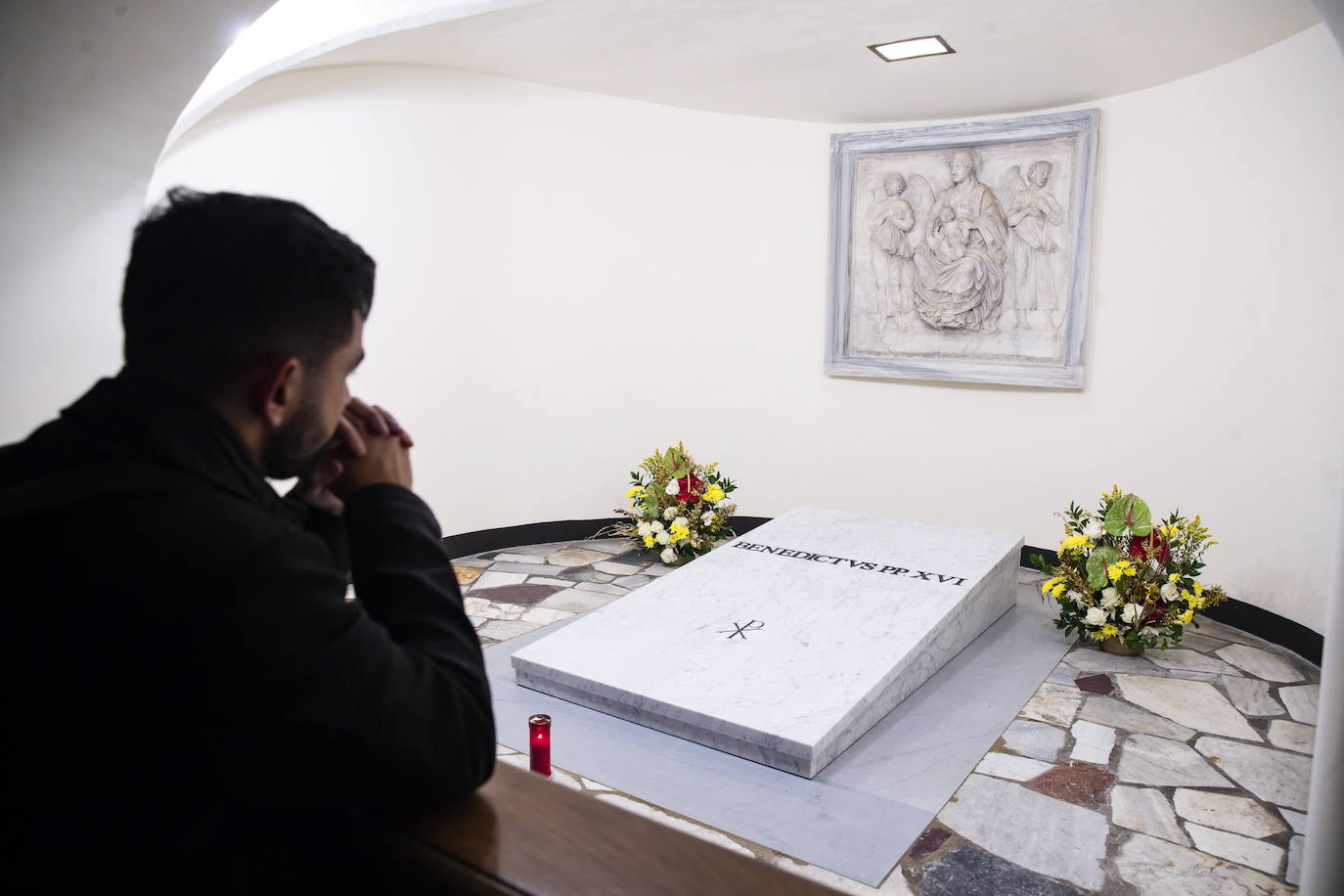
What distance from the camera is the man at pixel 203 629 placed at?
3.27 feet

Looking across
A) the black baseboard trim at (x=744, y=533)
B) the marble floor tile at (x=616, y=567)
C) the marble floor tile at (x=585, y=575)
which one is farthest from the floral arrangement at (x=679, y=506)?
the black baseboard trim at (x=744, y=533)

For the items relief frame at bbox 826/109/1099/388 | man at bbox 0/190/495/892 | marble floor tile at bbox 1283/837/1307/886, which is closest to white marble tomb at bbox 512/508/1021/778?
marble floor tile at bbox 1283/837/1307/886

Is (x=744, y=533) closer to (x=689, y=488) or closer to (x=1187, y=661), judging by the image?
(x=689, y=488)

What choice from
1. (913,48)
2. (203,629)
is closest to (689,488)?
(913,48)

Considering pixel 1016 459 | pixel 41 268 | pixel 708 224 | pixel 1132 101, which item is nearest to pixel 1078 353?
pixel 1016 459

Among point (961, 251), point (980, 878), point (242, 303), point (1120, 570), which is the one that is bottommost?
point (980, 878)

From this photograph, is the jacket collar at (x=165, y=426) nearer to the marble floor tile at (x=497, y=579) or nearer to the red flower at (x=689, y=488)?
the marble floor tile at (x=497, y=579)

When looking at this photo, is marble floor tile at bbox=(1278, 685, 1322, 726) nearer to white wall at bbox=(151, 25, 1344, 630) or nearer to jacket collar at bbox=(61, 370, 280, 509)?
white wall at bbox=(151, 25, 1344, 630)

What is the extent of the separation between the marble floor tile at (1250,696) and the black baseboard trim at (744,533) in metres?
0.57

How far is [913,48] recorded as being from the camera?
535cm

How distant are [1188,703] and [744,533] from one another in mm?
3168

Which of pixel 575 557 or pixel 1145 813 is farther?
pixel 575 557

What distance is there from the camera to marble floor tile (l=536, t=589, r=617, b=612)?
18.1 ft

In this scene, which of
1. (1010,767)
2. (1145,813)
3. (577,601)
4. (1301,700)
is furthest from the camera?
(577,601)
